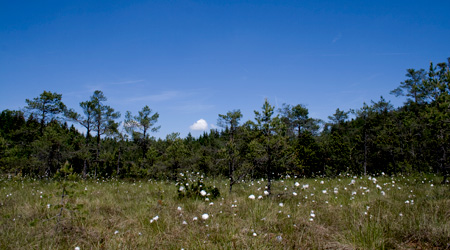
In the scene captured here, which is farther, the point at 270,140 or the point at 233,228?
the point at 270,140

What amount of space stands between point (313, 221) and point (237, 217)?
1.45 meters

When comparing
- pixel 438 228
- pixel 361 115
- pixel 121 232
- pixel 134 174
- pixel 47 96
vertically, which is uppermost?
pixel 47 96

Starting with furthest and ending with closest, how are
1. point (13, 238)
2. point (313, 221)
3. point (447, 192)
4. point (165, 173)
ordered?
1. point (165, 173)
2. point (447, 192)
3. point (313, 221)
4. point (13, 238)

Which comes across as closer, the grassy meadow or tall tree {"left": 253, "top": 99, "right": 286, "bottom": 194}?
the grassy meadow

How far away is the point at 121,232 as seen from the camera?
375 cm

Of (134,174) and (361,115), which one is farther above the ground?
(361,115)

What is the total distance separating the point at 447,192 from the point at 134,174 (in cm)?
2064

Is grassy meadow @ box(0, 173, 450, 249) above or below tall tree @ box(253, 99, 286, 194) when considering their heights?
below

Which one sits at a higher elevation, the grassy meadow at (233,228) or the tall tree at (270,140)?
the tall tree at (270,140)

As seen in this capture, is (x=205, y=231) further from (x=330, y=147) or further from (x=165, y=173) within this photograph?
(x=330, y=147)

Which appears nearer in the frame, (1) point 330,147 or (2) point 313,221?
(2) point 313,221

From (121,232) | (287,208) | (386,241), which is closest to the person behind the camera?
(386,241)

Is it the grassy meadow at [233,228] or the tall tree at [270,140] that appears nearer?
the grassy meadow at [233,228]

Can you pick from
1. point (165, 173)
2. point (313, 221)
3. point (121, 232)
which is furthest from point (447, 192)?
point (165, 173)
